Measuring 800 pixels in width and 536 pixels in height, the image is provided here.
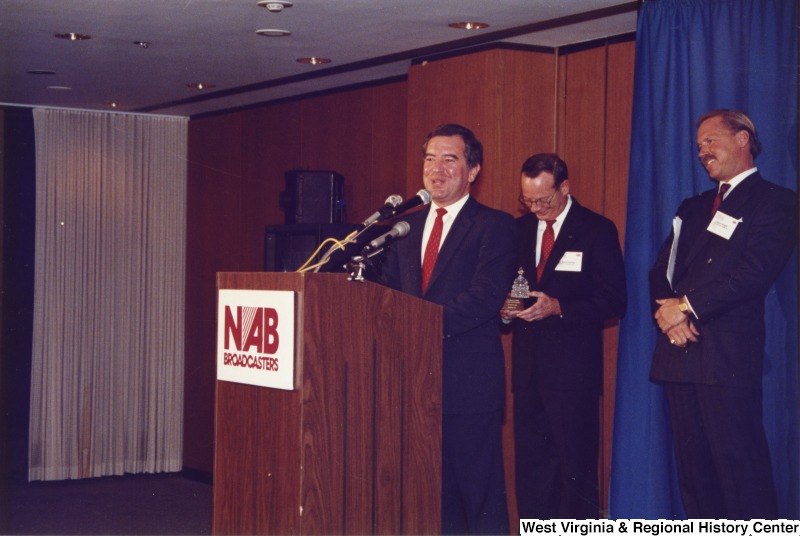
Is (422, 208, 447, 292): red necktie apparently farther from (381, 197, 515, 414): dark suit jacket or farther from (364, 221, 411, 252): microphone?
A: (364, 221, 411, 252): microphone

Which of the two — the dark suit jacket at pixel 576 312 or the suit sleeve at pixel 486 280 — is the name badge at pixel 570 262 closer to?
the dark suit jacket at pixel 576 312

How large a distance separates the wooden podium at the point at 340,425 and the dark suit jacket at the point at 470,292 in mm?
298

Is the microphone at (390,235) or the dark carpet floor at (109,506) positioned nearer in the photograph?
the microphone at (390,235)

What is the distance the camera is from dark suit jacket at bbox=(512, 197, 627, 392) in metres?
4.70

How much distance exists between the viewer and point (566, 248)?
481 centimetres

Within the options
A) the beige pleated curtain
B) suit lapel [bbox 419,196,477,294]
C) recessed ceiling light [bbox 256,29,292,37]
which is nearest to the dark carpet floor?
the beige pleated curtain

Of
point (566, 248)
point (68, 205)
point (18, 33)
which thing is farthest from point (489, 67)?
point (68, 205)

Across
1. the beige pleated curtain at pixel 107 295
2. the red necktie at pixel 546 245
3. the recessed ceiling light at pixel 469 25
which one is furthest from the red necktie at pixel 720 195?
the beige pleated curtain at pixel 107 295

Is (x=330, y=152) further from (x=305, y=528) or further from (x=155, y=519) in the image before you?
(x=305, y=528)

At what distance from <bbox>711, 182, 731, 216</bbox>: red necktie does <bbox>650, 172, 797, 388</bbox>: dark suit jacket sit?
4 centimetres

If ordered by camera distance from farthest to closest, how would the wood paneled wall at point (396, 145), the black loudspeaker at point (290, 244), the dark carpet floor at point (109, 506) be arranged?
the black loudspeaker at point (290, 244) < the dark carpet floor at point (109, 506) < the wood paneled wall at point (396, 145)

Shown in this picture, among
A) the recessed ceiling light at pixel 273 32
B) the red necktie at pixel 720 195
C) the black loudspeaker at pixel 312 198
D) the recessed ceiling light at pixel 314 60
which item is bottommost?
the red necktie at pixel 720 195

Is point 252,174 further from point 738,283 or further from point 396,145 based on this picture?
point 738,283

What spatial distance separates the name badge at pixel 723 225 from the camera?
3.98 m
